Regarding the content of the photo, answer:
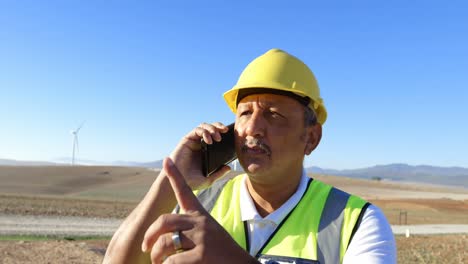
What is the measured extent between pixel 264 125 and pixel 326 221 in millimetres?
511

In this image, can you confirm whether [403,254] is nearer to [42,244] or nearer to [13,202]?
[42,244]

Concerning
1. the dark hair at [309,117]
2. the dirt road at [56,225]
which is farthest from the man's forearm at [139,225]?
the dirt road at [56,225]

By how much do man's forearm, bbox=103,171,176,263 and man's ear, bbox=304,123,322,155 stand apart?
2.44ft

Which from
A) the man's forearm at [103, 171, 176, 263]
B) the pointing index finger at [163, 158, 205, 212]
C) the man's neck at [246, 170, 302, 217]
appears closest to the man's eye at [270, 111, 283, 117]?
the man's neck at [246, 170, 302, 217]

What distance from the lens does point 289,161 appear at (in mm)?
2314

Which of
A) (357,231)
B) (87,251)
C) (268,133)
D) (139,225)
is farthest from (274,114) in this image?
(87,251)

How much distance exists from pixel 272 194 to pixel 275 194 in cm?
1

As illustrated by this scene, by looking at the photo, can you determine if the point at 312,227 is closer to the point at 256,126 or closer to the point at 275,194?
the point at 275,194

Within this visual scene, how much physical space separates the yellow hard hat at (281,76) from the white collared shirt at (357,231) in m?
0.48

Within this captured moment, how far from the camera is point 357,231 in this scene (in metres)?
2.03

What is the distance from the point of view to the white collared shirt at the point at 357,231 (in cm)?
193

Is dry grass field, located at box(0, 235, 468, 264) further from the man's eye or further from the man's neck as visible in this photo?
the man's eye

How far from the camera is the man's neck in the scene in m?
2.39

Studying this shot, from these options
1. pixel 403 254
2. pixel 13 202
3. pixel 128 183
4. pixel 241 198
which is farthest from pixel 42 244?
pixel 128 183
